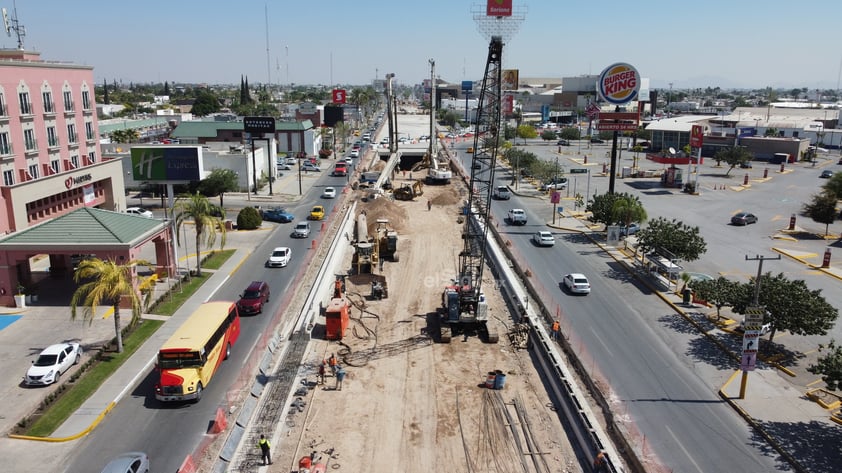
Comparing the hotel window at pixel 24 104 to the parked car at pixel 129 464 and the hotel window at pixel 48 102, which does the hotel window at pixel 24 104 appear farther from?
the parked car at pixel 129 464

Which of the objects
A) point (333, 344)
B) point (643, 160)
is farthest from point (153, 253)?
point (643, 160)

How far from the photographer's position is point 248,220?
62.7 m

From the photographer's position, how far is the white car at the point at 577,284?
44156mm

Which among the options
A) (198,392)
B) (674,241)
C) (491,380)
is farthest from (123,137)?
(491,380)

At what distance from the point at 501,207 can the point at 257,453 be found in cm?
5851

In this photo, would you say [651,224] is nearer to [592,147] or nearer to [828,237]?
[828,237]

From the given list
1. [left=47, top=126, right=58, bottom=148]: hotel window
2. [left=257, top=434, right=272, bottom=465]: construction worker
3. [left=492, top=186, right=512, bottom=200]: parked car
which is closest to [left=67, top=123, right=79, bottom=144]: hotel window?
[left=47, top=126, right=58, bottom=148]: hotel window

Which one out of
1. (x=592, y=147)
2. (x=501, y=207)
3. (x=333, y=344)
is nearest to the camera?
(x=333, y=344)

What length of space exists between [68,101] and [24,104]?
Answer: 6.72 m

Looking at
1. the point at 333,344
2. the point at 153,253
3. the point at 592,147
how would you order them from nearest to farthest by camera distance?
the point at 333,344 → the point at 153,253 → the point at 592,147

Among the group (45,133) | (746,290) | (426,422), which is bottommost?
(426,422)

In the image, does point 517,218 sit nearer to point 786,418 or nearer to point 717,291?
point 717,291

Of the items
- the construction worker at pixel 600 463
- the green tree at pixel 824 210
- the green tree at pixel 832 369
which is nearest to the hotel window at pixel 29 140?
the construction worker at pixel 600 463

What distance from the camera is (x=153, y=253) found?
53906mm
